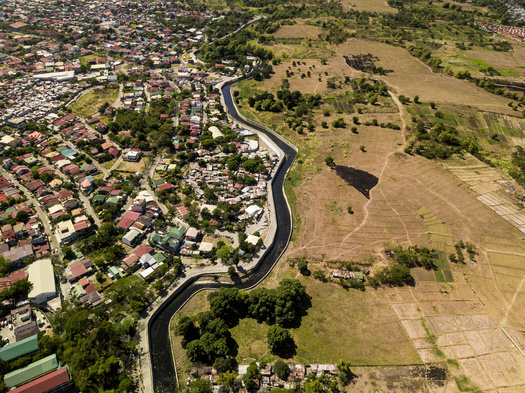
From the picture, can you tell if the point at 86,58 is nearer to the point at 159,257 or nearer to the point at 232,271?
the point at 159,257

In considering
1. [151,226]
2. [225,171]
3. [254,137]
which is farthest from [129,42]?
[151,226]

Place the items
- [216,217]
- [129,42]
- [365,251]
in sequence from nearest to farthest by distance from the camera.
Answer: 1. [365,251]
2. [216,217]
3. [129,42]

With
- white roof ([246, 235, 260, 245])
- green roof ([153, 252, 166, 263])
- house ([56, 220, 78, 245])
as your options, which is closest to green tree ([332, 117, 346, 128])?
white roof ([246, 235, 260, 245])

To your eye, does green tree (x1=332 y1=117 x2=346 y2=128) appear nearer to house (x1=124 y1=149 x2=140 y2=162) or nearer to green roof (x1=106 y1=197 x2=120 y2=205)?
house (x1=124 y1=149 x2=140 y2=162)

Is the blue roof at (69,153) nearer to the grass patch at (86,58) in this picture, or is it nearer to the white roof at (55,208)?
the white roof at (55,208)

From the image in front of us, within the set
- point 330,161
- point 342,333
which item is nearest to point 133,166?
point 330,161

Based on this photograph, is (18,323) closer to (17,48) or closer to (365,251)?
(365,251)

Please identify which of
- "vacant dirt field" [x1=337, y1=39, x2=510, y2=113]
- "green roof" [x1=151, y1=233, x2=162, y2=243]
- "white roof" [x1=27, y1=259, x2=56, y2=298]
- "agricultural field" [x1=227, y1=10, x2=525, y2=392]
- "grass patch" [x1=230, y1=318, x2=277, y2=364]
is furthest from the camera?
"vacant dirt field" [x1=337, y1=39, x2=510, y2=113]

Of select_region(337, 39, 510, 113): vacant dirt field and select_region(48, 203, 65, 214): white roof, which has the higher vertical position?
select_region(337, 39, 510, 113): vacant dirt field
